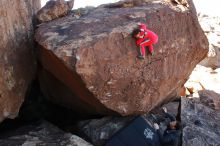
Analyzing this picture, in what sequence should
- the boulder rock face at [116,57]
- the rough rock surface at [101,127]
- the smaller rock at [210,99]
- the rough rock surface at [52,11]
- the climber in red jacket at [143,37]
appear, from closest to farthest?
the boulder rock face at [116,57] < the climber in red jacket at [143,37] < the rough rock surface at [101,127] < the rough rock surface at [52,11] < the smaller rock at [210,99]

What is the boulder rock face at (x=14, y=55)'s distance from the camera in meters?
3.26

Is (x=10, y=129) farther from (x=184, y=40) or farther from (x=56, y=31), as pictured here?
(x=184, y=40)

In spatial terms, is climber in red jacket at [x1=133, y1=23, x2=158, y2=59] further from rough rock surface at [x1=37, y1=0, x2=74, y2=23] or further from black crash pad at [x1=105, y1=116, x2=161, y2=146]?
rough rock surface at [x1=37, y1=0, x2=74, y2=23]

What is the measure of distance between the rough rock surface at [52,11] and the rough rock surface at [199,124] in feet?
5.13

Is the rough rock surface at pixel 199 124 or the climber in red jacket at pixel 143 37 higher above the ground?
the climber in red jacket at pixel 143 37

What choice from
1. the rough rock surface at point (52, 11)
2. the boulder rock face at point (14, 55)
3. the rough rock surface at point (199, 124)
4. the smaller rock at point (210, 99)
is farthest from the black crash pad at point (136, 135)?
the rough rock surface at point (52, 11)

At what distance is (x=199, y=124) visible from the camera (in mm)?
3883

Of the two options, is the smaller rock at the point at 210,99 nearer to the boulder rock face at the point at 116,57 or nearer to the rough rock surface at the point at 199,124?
the rough rock surface at the point at 199,124

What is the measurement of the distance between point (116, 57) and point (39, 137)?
95cm

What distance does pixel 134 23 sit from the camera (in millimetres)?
3545

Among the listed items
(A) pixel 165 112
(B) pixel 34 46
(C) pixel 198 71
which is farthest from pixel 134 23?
(C) pixel 198 71

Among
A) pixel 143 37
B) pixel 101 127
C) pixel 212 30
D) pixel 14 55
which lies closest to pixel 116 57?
pixel 143 37

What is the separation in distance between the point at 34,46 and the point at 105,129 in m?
1.00

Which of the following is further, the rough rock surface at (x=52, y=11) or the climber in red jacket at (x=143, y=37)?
the rough rock surface at (x=52, y=11)
